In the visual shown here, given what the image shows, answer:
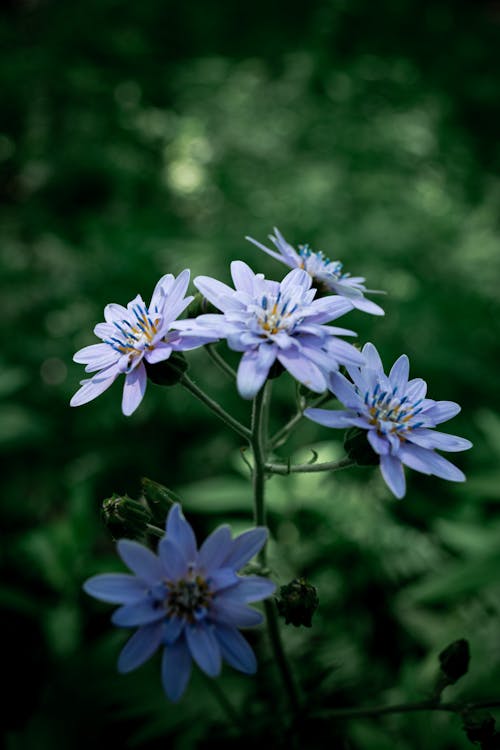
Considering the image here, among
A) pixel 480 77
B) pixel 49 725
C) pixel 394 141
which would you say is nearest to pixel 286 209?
pixel 394 141

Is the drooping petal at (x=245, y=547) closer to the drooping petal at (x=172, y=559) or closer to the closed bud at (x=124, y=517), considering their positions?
the drooping petal at (x=172, y=559)

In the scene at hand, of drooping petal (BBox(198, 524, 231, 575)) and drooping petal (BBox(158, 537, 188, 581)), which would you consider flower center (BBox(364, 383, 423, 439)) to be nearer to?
drooping petal (BBox(198, 524, 231, 575))

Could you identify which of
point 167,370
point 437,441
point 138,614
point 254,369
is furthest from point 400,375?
point 138,614

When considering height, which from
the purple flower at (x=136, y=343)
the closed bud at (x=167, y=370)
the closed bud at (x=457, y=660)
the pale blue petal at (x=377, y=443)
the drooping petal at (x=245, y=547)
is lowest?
the closed bud at (x=457, y=660)

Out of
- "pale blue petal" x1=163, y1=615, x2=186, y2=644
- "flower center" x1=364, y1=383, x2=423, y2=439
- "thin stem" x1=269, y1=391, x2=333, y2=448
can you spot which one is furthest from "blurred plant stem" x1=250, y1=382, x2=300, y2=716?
"pale blue petal" x1=163, y1=615, x2=186, y2=644

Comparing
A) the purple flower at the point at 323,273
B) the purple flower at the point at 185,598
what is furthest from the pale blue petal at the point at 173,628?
the purple flower at the point at 323,273

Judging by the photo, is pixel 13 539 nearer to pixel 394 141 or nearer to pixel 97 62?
pixel 394 141
